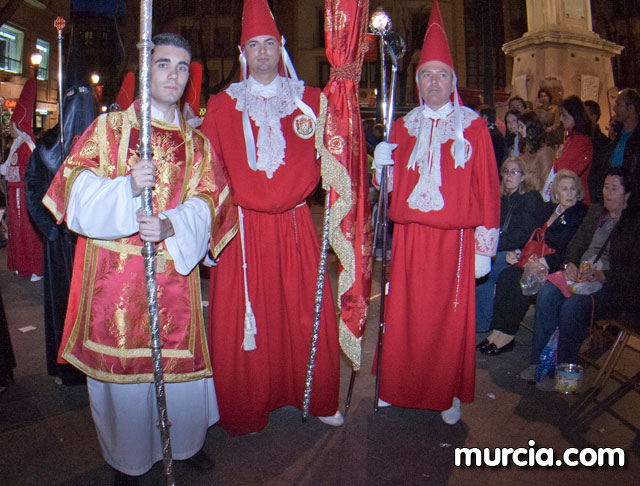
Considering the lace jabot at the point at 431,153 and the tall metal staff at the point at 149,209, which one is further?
the lace jabot at the point at 431,153

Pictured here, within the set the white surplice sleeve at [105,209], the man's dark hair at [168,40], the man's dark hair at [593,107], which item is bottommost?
the white surplice sleeve at [105,209]

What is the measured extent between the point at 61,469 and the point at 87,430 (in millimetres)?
412

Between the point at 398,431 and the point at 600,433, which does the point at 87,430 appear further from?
the point at 600,433

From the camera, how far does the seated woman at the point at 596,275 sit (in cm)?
345

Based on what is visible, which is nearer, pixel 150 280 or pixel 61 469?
pixel 150 280

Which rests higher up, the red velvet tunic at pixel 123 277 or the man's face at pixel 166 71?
the man's face at pixel 166 71

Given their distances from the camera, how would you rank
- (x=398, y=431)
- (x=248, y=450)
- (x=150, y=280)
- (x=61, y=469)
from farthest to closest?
(x=398, y=431), (x=248, y=450), (x=61, y=469), (x=150, y=280)

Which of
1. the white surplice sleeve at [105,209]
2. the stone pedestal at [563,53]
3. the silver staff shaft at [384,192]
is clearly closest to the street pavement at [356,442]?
the silver staff shaft at [384,192]

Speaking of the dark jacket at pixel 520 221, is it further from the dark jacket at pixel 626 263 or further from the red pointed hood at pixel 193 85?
the red pointed hood at pixel 193 85

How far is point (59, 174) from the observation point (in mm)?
2352

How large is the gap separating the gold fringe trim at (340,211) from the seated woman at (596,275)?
1575mm

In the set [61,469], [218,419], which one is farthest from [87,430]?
[218,419]

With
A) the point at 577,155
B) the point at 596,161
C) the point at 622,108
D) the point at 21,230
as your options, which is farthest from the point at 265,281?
the point at 21,230

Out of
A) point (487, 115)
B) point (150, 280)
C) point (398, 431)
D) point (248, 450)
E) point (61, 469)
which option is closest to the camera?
point (150, 280)
